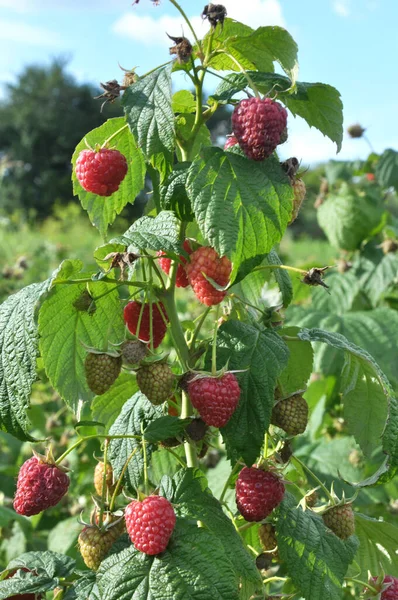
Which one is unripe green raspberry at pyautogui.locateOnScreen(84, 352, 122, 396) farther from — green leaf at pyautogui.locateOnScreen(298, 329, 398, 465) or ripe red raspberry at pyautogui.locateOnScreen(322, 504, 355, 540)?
ripe red raspberry at pyautogui.locateOnScreen(322, 504, 355, 540)

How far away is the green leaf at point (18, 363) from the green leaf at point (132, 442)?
180 millimetres

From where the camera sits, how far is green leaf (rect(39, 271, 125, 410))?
1.25 metres

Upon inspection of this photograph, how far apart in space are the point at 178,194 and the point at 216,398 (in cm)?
33

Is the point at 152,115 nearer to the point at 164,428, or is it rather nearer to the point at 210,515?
the point at 164,428

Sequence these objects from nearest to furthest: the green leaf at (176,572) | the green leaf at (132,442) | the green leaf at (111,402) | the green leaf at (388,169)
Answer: the green leaf at (176,572), the green leaf at (132,442), the green leaf at (111,402), the green leaf at (388,169)

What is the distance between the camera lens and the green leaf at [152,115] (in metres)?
1.10

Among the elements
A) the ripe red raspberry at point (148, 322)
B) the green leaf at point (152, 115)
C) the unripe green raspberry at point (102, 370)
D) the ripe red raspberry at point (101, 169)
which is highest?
the green leaf at point (152, 115)

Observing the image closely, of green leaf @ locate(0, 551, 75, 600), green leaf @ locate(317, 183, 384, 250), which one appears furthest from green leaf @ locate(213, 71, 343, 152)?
green leaf @ locate(317, 183, 384, 250)

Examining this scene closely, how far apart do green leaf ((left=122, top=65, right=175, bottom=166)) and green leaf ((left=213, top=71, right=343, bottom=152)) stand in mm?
120

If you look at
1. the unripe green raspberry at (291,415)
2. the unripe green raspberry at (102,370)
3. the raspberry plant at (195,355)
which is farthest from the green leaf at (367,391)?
the unripe green raspberry at (102,370)

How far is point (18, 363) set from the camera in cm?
113

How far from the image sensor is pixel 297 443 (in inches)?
112

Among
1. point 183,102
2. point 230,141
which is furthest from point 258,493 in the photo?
point 183,102

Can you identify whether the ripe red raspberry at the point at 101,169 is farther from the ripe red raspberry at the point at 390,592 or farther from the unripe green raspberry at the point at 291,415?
the ripe red raspberry at the point at 390,592
